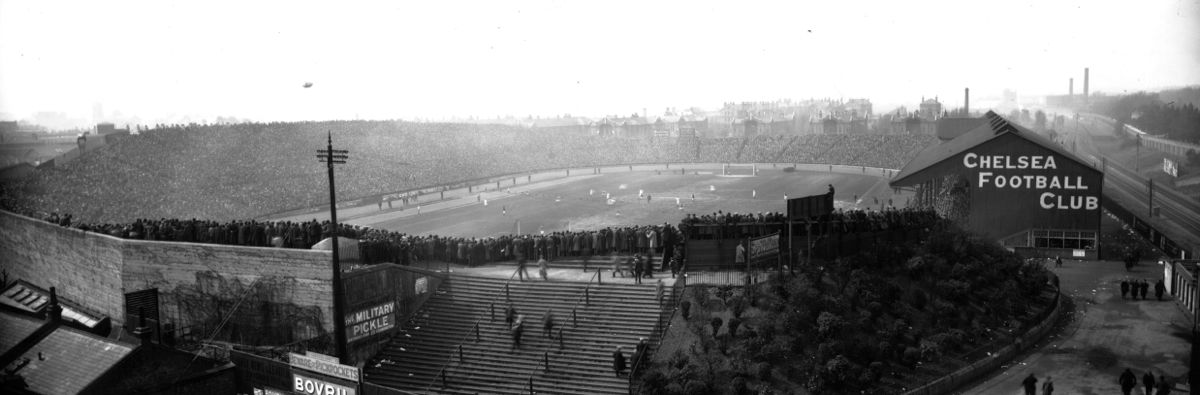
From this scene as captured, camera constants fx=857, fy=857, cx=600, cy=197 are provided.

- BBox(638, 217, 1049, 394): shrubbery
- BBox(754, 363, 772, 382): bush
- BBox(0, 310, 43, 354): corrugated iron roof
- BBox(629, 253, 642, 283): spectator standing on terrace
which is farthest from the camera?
BBox(629, 253, 642, 283): spectator standing on terrace

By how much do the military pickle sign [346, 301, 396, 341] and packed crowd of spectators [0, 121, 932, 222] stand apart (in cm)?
2602

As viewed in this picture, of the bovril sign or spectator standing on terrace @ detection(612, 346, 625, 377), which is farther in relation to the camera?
spectator standing on terrace @ detection(612, 346, 625, 377)

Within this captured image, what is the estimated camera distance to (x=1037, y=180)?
37.1m

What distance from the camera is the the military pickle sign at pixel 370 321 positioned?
24953 millimetres

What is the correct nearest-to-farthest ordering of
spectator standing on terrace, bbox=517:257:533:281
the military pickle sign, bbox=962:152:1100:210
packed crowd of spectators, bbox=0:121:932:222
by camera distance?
spectator standing on terrace, bbox=517:257:533:281
the military pickle sign, bbox=962:152:1100:210
packed crowd of spectators, bbox=0:121:932:222

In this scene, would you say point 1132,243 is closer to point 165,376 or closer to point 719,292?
point 719,292

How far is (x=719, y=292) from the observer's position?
24.6 m

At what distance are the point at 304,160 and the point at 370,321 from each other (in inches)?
1538

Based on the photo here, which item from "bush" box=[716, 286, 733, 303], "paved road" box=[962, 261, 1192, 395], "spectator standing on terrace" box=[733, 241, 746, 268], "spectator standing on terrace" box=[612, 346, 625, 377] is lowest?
"paved road" box=[962, 261, 1192, 395]

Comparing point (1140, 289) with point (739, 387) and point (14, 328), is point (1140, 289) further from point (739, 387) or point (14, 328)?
point (14, 328)

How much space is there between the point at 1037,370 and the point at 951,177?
16793mm

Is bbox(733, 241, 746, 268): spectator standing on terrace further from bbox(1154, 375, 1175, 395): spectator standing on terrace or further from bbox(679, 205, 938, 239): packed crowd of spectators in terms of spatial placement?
bbox(1154, 375, 1175, 395): spectator standing on terrace

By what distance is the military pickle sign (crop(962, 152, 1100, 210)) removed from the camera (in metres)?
36.5

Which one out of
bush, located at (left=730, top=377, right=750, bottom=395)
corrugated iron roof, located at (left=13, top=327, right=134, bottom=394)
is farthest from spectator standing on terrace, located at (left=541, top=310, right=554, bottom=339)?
corrugated iron roof, located at (left=13, top=327, right=134, bottom=394)
